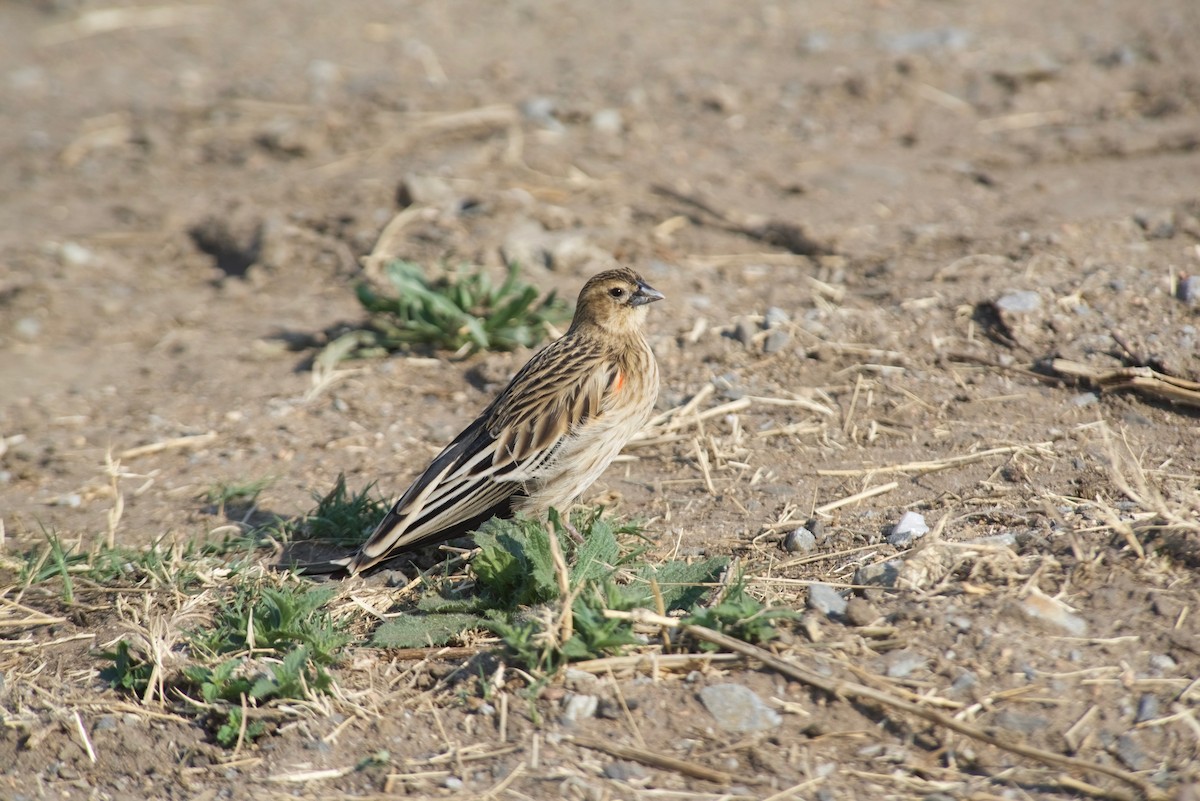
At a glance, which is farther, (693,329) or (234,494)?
(693,329)

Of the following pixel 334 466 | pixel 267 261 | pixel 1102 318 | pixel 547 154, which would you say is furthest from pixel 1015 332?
pixel 267 261

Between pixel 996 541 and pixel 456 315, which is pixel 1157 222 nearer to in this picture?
pixel 996 541

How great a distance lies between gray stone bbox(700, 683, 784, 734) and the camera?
4055mm

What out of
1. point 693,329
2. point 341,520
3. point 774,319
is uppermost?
point 774,319

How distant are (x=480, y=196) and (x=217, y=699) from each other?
5.02 meters

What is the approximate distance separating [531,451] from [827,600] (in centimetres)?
141

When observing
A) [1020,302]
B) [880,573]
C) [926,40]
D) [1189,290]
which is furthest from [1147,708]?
[926,40]

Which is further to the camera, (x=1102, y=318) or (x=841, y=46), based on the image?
(x=841, y=46)

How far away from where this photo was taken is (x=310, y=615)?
4.80 metres

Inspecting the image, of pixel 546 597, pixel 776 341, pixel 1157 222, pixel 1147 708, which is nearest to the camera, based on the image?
pixel 1147 708

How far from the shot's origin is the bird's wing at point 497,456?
5055 mm

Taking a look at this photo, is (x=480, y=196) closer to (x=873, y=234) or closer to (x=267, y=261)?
(x=267, y=261)

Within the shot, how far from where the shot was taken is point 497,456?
5238 mm

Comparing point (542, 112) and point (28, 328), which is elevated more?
point (542, 112)
